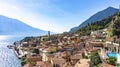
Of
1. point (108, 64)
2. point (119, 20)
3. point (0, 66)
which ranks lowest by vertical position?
point (0, 66)

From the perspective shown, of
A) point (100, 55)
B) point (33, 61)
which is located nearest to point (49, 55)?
point (33, 61)

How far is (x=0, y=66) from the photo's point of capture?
30328 millimetres

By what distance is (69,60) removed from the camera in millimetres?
24188

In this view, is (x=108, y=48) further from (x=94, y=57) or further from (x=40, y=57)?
(x=40, y=57)

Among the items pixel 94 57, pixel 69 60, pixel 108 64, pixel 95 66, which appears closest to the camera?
pixel 108 64

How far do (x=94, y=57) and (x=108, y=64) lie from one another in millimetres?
2689

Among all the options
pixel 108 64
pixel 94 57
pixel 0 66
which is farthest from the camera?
pixel 0 66

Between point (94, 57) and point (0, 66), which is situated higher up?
point (94, 57)

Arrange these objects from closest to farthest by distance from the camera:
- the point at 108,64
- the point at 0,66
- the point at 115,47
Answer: the point at 108,64 < the point at 115,47 < the point at 0,66

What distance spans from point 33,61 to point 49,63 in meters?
4.97

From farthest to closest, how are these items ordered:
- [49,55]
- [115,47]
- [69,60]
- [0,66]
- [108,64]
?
[0,66] < [49,55] < [69,60] < [115,47] < [108,64]

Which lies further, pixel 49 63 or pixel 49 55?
pixel 49 55

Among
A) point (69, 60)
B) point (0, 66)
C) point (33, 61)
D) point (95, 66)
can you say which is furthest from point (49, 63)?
point (95, 66)

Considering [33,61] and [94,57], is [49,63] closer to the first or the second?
[33,61]
